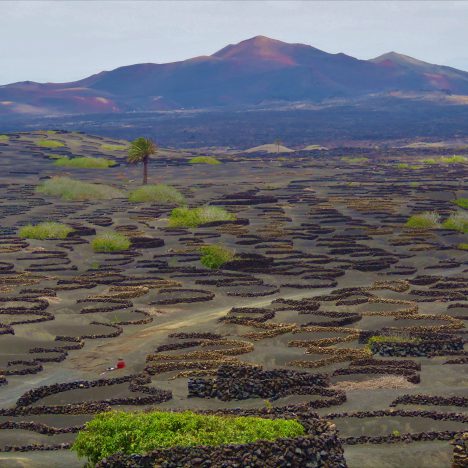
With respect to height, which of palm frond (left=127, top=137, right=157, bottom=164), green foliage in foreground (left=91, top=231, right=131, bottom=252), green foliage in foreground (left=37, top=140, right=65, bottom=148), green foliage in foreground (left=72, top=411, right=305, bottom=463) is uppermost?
palm frond (left=127, top=137, right=157, bottom=164)

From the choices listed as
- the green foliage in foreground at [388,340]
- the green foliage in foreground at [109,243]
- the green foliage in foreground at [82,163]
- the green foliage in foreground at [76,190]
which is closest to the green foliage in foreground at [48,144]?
the green foliage in foreground at [82,163]

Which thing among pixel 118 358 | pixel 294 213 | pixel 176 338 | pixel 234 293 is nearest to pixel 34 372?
pixel 118 358

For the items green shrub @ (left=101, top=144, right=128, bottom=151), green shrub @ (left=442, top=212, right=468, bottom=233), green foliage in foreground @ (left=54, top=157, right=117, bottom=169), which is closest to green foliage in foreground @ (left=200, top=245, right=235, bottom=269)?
green shrub @ (left=442, top=212, right=468, bottom=233)

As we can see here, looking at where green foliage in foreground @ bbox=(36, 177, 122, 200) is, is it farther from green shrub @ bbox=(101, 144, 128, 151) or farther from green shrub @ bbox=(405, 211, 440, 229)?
green shrub @ bbox=(101, 144, 128, 151)

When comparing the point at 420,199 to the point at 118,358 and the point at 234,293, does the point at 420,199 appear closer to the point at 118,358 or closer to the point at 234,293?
the point at 234,293

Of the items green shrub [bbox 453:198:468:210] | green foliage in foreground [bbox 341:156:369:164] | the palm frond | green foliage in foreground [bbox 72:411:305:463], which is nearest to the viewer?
green foliage in foreground [bbox 72:411:305:463]

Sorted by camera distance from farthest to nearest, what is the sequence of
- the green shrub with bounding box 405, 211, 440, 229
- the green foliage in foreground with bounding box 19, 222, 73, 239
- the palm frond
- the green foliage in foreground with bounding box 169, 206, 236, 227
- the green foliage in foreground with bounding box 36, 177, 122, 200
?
the palm frond, the green foliage in foreground with bounding box 36, 177, 122, 200, the green foliage in foreground with bounding box 169, 206, 236, 227, the green shrub with bounding box 405, 211, 440, 229, the green foliage in foreground with bounding box 19, 222, 73, 239

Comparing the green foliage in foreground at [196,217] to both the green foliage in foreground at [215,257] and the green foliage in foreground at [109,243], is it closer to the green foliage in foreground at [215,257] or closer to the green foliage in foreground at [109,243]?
the green foliage in foreground at [109,243]
